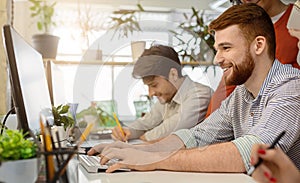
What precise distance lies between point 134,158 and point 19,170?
1.65 ft

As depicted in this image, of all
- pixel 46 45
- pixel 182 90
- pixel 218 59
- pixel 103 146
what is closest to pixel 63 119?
pixel 103 146

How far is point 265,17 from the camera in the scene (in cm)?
130

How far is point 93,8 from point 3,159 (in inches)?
136

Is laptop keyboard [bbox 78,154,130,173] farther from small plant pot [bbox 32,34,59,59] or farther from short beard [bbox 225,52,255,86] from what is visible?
small plant pot [bbox 32,34,59,59]

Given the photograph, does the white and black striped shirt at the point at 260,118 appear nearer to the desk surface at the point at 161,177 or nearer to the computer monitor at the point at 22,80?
the desk surface at the point at 161,177

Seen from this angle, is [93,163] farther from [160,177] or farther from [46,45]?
[46,45]

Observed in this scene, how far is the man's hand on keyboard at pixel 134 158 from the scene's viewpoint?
1.03 metres

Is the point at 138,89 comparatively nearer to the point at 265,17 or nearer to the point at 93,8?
the point at 265,17

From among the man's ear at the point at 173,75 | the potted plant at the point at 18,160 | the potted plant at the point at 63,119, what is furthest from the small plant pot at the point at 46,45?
the potted plant at the point at 18,160

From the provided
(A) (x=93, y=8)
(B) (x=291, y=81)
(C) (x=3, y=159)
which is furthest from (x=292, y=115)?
(A) (x=93, y=8)

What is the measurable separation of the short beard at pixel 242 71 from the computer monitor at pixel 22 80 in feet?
2.11

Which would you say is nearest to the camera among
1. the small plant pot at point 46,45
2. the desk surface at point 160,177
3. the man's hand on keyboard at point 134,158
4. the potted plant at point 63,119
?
the desk surface at point 160,177

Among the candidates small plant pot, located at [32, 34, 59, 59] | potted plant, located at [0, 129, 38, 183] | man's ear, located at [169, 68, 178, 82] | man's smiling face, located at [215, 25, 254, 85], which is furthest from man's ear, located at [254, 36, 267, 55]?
small plant pot, located at [32, 34, 59, 59]

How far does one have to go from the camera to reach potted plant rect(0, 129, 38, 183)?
1.86 feet
